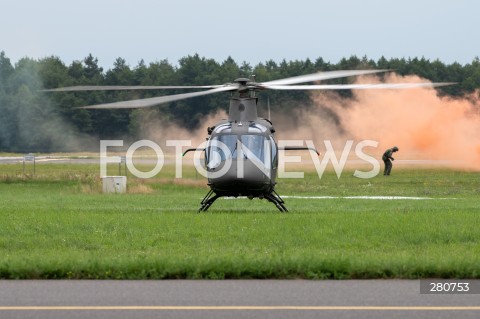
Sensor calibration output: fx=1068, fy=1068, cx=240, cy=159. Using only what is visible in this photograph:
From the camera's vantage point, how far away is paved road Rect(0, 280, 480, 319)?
1227 cm

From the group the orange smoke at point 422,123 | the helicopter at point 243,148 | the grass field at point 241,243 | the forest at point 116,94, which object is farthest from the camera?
the forest at point 116,94

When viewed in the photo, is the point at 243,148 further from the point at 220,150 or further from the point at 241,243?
the point at 241,243

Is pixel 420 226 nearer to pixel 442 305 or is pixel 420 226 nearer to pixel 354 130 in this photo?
pixel 442 305

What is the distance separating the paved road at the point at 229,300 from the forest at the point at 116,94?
2690 inches

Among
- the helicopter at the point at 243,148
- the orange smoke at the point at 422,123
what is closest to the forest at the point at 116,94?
the orange smoke at the point at 422,123

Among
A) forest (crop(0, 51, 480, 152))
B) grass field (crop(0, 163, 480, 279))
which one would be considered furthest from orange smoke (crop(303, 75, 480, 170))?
grass field (crop(0, 163, 480, 279))

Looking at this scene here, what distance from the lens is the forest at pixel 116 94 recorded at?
96500 mm

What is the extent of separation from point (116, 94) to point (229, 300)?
334 feet

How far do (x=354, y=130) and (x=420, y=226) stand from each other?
204 feet

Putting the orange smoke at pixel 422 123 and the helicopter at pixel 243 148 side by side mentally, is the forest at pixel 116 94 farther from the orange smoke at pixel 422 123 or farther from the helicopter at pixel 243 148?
the helicopter at pixel 243 148

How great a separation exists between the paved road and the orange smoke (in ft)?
A: 184

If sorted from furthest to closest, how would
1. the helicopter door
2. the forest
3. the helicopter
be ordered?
the forest, the helicopter door, the helicopter

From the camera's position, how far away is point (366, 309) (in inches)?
493

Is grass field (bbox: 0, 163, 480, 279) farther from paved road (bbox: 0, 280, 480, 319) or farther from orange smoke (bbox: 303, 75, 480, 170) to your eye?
orange smoke (bbox: 303, 75, 480, 170)
